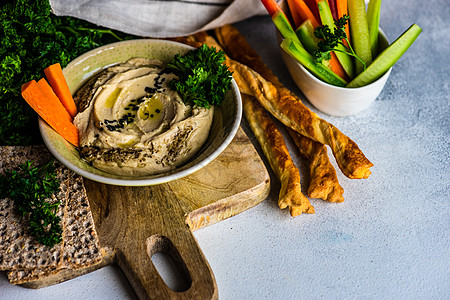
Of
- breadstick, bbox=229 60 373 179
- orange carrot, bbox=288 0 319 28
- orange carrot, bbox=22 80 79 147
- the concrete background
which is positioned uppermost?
orange carrot, bbox=288 0 319 28

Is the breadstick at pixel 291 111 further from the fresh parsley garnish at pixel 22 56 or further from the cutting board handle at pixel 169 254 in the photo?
the fresh parsley garnish at pixel 22 56

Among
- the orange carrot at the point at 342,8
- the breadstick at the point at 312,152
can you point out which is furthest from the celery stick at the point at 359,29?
the breadstick at the point at 312,152

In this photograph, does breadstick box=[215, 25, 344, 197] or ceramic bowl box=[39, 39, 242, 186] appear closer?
ceramic bowl box=[39, 39, 242, 186]

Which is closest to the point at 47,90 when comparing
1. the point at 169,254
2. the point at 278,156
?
the point at 169,254

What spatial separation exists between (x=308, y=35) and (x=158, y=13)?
1291mm

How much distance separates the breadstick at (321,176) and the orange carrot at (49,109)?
1.61 m

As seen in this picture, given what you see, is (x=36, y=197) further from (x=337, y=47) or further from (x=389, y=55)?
(x=389, y=55)

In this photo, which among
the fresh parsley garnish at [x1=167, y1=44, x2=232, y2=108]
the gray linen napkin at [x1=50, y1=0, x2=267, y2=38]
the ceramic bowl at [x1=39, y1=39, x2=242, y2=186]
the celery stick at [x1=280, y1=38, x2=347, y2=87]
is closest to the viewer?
the ceramic bowl at [x1=39, y1=39, x2=242, y2=186]

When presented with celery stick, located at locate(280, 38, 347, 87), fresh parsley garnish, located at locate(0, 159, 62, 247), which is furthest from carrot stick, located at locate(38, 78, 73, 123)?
celery stick, located at locate(280, 38, 347, 87)

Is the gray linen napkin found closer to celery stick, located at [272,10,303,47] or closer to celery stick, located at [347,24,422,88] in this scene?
celery stick, located at [272,10,303,47]

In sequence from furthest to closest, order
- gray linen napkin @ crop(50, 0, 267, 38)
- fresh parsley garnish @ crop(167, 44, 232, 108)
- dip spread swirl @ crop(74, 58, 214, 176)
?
gray linen napkin @ crop(50, 0, 267, 38) → fresh parsley garnish @ crop(167, 44, 232, 108) → dip spread swirl @ crop(74, 58, 214, 176)

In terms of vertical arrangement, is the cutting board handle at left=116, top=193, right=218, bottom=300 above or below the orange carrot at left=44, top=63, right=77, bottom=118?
below

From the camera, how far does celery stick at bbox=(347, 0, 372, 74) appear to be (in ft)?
11.6

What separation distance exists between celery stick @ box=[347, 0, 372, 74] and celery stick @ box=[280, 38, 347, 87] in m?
0.25
